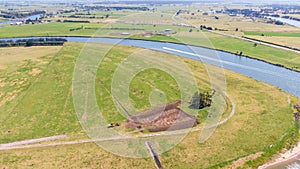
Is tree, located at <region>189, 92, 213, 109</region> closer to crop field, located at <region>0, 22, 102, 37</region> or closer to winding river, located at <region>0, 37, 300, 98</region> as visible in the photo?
winding river, located at <region>0, 37, 300, 98</region>

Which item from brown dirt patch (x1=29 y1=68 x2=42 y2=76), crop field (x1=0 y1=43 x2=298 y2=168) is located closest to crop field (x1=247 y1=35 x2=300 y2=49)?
crop field (x1=0 y1=43 x2=298 y2=168)

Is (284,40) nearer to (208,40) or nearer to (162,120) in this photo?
(208,40)

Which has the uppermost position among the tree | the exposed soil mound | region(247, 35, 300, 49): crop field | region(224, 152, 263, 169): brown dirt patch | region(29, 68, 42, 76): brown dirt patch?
region(247, 35, 300, 49): crop field

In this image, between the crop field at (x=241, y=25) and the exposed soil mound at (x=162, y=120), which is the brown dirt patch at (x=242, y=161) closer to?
the exposed soil mound at (x=162, y=120)

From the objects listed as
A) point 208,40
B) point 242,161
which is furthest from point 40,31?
point 242,161

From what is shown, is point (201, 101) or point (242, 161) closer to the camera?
point (242, 161)
